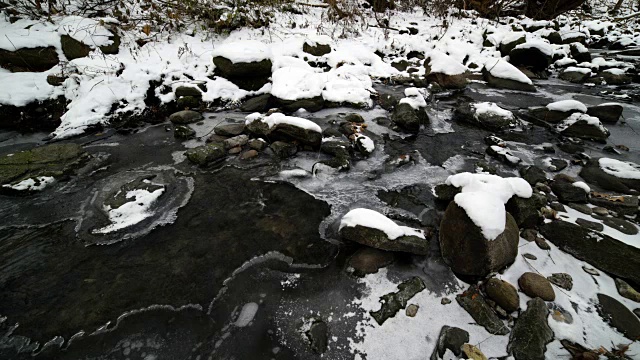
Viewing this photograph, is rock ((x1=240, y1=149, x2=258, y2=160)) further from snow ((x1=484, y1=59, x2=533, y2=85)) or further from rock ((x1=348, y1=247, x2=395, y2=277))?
snow ((x1=484, y1=59, x2=533, y2=85))

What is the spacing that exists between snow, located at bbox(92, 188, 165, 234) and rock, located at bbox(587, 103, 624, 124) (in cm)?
729

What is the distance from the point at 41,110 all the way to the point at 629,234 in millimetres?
8430

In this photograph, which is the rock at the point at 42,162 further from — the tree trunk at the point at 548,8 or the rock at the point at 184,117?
the tree trunk at the point at 548,8

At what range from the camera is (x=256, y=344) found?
2.02 metres

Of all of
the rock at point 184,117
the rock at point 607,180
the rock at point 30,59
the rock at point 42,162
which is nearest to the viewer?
the rock at point 607,180

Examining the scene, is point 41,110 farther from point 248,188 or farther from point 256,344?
point 256,344

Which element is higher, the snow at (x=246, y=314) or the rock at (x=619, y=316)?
the rock at (x=619, y=316)

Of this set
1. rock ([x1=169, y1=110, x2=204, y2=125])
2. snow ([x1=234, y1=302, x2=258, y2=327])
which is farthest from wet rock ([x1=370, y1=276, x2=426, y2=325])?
rock ([x1=169, y1=110, x2=204, y2=125])

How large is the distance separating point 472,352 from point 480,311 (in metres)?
0.34

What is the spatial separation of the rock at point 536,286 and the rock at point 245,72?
18.5 feet

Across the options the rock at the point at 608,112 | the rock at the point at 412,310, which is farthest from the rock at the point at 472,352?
the rock at the point at 608,112

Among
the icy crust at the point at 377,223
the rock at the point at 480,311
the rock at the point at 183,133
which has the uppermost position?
the icy crust at the point at 377,223

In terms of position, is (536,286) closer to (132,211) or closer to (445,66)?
(132,211)

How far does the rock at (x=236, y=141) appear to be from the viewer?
449 cm
